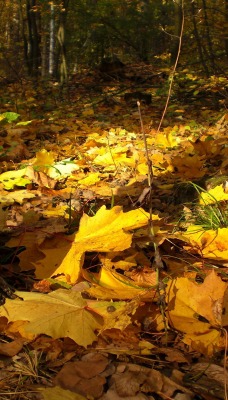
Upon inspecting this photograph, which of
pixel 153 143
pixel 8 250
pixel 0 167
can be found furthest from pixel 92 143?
pixel 8 250

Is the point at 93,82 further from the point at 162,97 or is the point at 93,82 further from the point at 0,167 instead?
the point at 0,167

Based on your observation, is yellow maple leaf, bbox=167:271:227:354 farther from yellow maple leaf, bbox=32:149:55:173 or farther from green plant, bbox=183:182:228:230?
yellow maple leaf, bbox=32:149:55:173

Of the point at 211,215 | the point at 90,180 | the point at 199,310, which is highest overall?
the point at 199,310

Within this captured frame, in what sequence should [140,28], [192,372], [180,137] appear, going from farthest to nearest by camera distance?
[140,28], [180,137], [192,372]

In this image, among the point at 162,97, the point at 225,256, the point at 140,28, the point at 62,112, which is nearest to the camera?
the point at 225,256

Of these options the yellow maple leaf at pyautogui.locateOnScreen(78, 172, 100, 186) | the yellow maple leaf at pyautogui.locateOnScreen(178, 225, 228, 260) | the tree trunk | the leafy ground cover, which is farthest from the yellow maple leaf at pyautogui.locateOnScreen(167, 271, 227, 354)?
the tree trunk

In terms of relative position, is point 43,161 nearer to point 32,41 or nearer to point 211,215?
point 211,215

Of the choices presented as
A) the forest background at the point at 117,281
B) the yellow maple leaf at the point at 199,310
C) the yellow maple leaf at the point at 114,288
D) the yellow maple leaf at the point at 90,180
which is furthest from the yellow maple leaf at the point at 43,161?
the yellow maple leaf at the point at 199,310

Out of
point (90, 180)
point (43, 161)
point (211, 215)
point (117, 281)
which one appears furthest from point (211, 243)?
point (43, 161)

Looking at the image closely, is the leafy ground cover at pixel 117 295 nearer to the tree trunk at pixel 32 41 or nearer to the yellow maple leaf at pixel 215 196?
the yellow maple leaf at pixel 215 196
